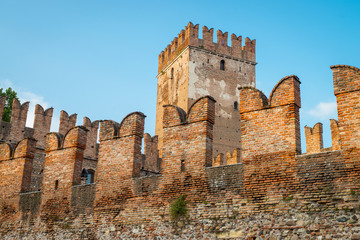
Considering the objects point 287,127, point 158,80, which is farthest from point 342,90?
point 158,80

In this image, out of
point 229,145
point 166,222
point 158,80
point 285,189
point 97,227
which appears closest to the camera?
point 285,189

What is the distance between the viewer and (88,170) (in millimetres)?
20609

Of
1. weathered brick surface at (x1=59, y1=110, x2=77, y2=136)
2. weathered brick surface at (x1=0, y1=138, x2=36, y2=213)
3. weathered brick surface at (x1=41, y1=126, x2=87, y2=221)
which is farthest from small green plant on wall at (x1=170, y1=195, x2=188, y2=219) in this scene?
weathered brick surface at (x1=59, y1=110, x2=77, y2=136)

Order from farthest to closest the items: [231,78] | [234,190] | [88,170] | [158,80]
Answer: [158,80]
[231,78]
[88,170]
[234,190]

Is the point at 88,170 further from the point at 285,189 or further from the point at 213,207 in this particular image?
the point at 285,189

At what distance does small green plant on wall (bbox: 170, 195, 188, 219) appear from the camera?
9469 mm

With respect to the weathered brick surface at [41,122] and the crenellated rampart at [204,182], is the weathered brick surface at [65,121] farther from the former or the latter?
the crenellated rampart at [204,182]

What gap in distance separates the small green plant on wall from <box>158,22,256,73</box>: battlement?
83.8ft

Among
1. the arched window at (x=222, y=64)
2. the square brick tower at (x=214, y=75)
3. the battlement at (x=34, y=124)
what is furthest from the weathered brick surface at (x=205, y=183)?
the arched window at (x=222, y=64)

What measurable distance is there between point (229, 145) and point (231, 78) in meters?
5.65

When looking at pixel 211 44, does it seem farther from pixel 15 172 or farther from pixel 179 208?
pixel 179 208

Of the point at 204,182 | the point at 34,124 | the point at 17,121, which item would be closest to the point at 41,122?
the point at 34,124

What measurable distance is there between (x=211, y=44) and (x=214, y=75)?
95.8 inches

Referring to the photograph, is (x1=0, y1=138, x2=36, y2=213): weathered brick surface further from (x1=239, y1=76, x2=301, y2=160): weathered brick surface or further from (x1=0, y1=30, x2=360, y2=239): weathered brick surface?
(x1=239, y1=76, x2=301, y2=160): weathered brick surface
